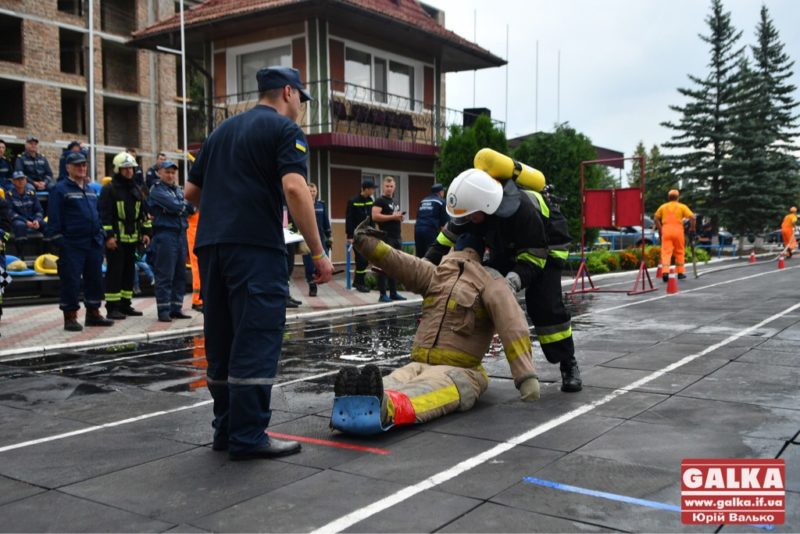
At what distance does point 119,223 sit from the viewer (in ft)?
35.2

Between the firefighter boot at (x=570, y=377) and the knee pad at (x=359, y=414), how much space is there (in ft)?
6.20

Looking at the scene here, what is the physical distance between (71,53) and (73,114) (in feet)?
9.96

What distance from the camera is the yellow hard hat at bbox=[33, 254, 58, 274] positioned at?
45.0ft

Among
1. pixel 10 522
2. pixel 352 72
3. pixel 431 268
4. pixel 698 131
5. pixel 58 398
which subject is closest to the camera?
pixel 10 522

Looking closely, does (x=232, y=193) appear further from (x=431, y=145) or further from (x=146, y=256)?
(x=431, y=145)

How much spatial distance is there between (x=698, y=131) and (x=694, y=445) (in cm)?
3691

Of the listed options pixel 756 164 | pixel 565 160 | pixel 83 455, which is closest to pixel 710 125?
pixel 756 164

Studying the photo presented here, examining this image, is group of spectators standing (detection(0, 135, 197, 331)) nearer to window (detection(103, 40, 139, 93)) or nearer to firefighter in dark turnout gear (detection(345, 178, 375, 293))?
firefighter in dark turnout gear (detection(345, 178, 375, 293))

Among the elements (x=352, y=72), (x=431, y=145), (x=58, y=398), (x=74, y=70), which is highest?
(x=74, y=70)

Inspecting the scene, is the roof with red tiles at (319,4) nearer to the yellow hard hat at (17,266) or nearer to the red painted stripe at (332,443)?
the yellow hard hat at (17,266)

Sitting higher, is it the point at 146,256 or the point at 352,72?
the point at 352,72

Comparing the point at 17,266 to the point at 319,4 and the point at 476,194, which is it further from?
the point at 319,4

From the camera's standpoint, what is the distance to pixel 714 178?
125ft

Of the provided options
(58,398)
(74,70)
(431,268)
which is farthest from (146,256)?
(74,70)
